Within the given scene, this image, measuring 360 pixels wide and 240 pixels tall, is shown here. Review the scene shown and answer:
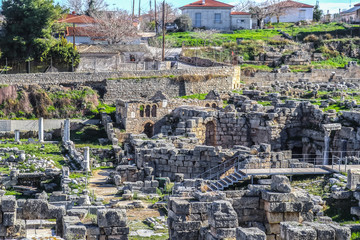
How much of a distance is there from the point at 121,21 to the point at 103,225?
2094 inches

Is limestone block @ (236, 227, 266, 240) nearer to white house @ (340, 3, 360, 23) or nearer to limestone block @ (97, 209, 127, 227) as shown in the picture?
→ limestone block @ (97, 209, 127, 227)

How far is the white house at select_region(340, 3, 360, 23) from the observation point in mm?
87188

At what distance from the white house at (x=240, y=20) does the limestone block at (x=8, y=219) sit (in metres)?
67.0

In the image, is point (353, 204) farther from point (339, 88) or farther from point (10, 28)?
point (10, 28)

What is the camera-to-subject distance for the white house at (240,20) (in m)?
81.8

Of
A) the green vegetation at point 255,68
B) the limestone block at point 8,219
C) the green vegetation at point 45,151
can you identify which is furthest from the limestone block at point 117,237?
the green vegetation at point 255,68

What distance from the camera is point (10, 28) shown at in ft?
181

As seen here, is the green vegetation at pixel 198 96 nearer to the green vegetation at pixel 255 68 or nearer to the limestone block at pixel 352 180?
the green vegetation at pixel 255 68

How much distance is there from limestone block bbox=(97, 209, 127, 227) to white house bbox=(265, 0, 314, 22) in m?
73.3

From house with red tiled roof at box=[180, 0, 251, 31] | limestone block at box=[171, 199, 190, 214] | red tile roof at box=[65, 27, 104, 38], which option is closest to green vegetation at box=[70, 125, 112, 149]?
red tile roof at box=[65, 27, 104, 38]

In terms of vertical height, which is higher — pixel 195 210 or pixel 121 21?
pixel 121 21

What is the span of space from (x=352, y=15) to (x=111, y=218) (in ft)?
257

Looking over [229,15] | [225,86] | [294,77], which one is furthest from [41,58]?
[229,15]

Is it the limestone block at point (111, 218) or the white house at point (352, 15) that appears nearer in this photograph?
the limestone block at point (111, 218)
